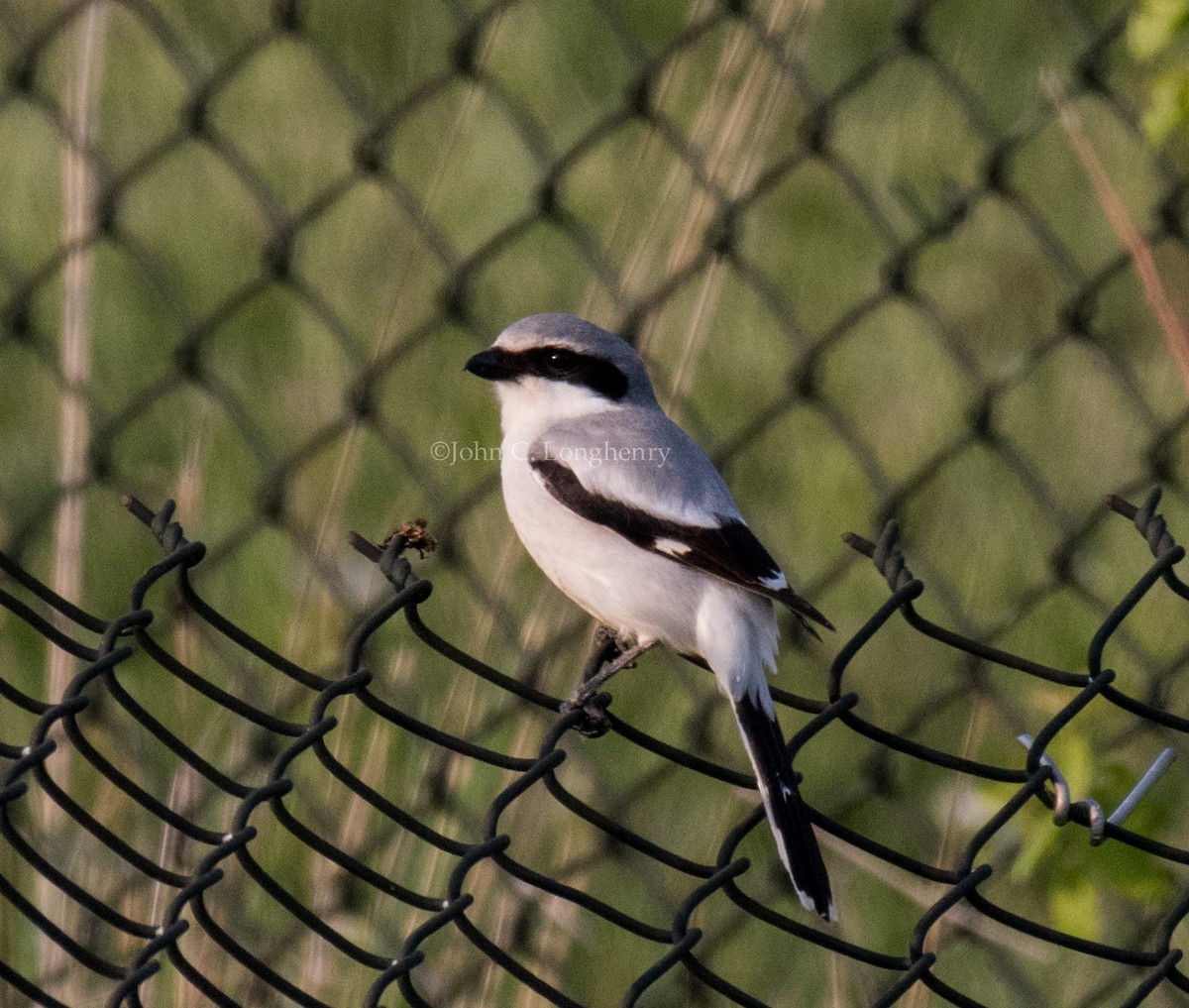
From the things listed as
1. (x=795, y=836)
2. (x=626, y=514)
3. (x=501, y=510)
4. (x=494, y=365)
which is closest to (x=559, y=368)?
(x=494, y=365)

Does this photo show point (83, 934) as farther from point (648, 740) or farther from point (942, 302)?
point (942, 302)

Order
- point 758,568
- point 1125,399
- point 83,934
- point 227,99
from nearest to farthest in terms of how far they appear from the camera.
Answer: point 758,568
point 83,934
point 1125,399
point 227,99

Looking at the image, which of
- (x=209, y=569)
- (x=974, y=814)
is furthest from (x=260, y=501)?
(x=974, y=814)

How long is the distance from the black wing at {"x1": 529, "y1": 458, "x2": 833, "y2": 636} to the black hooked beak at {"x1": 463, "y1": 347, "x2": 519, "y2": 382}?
17 cm

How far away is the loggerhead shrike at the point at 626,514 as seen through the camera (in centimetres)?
217

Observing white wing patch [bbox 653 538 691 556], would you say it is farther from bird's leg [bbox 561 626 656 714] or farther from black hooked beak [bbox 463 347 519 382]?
black hooked beak [bbox 463 347 519 382]

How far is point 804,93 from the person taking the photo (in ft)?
7.03

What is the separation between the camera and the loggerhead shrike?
217cm

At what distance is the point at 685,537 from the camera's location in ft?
7.22

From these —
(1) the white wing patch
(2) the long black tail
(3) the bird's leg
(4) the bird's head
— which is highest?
(4) the bird's head

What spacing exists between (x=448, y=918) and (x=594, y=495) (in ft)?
2.57

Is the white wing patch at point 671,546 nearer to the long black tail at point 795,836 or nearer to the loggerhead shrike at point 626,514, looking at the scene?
the loggerhead shrike at point 626,514

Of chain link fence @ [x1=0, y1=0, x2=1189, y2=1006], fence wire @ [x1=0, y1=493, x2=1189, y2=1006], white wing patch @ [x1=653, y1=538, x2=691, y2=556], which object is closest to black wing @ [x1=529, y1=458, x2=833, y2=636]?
white wing patch @ [x1=653, y1=538, x2=691, y2=556]

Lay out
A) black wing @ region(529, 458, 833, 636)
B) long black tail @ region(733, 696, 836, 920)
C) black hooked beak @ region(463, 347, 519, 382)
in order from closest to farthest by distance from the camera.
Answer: long black tail @ region(733, 696, 836, 920) → black wing @ region(529, 458, 833, 636) → black hooked beak @ region(463, 347, 519, 382)
